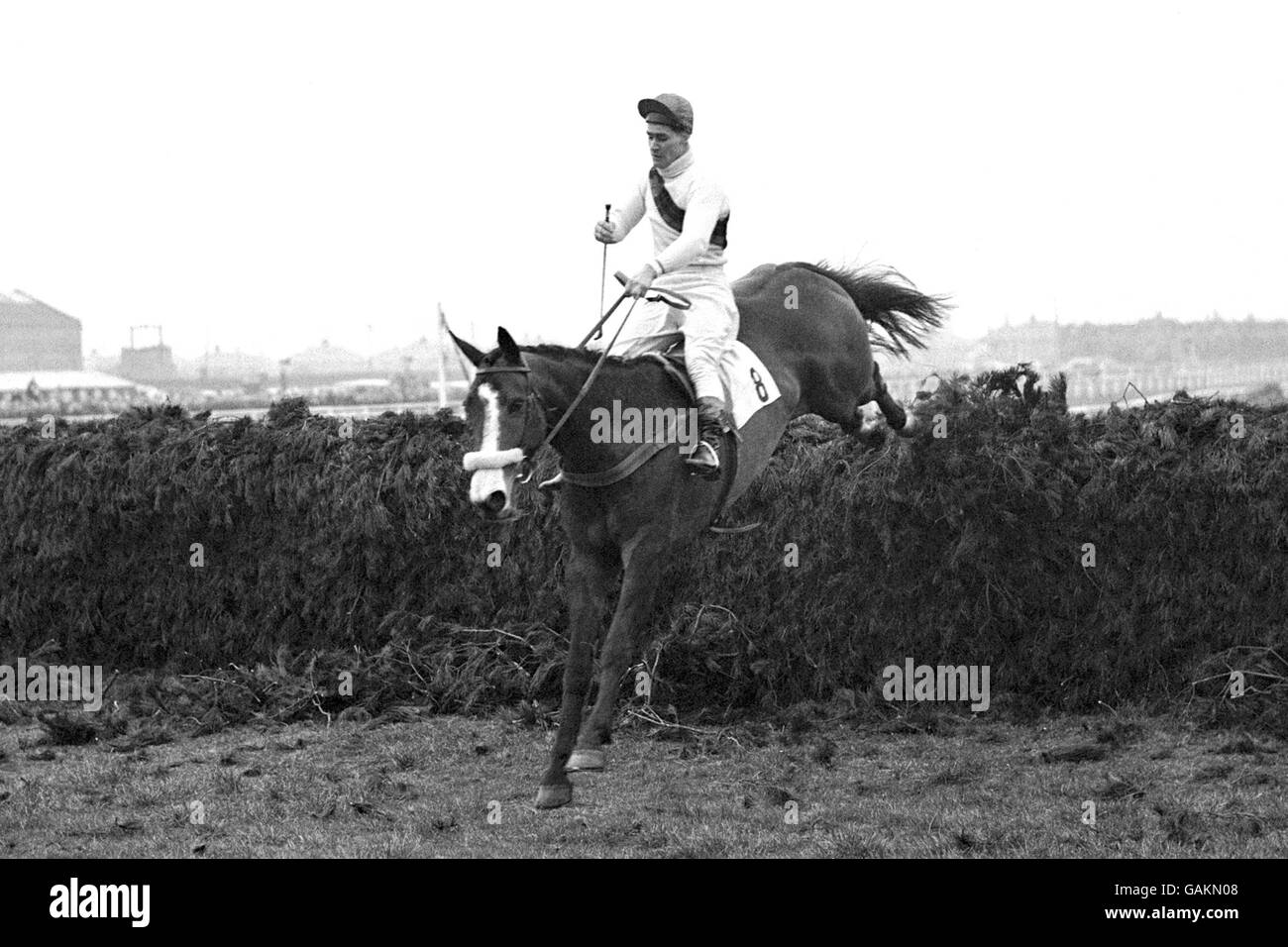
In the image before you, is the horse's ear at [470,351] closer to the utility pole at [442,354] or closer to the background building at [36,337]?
the utility pole at [442,354]

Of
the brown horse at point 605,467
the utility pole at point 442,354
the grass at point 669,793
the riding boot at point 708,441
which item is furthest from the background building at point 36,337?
the riding boot at point 708,441

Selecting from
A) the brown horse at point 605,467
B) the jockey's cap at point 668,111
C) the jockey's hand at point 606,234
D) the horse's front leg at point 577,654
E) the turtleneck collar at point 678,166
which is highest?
the jockey's cap at point 668,111

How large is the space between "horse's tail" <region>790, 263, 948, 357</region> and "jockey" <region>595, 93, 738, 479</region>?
1655 mm

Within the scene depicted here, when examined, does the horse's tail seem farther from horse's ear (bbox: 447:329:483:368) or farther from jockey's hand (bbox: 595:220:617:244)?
horse's ear (bbox: 447:329:483:368)

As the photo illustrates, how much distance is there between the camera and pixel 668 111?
7426 millimetres

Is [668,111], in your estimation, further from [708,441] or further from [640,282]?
[708,441]

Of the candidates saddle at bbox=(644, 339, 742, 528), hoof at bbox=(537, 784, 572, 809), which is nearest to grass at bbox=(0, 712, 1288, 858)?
hoof at bbox=(537, 784, 572, 809)

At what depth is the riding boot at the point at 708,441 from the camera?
7176 millimetres

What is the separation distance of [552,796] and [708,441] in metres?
1.70

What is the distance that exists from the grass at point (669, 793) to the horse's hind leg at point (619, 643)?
0.90 ft

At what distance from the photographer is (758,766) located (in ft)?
25.1

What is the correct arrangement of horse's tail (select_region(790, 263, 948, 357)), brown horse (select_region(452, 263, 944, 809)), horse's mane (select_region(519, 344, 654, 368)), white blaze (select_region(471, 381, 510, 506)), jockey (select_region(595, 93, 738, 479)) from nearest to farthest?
white blaze (select_region(471, 381, 510, 506)) < brown horse (select_region(452, 263, 944, 809)) < horse's mane (select_region(519, 344, 654, 368)) < jockey (select_region(595, 93, 738, 479)) < horse's tail (select_region(790, 263, 948, 357))

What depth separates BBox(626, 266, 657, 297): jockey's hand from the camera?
709cm

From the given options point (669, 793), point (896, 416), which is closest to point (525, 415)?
point (669, 793)
